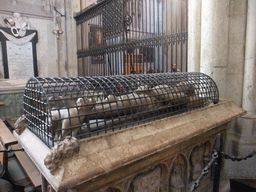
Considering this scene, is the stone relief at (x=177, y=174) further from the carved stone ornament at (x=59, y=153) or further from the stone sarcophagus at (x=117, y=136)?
the carved stone ornament at (x=59, y=153)

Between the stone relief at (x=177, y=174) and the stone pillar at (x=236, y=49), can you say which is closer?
the stone relief at (x=177, y=174)

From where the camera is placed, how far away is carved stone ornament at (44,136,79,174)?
82 centimetres

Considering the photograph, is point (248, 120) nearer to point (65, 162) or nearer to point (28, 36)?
point (65, 162)

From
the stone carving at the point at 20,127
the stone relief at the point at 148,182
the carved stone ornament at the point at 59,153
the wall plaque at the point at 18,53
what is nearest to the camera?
the carved stone ornament at the point at 59,153

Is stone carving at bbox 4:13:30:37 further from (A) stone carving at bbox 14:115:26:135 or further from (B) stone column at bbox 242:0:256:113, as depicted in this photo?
(B) stone column at bbox 242:0:256:113

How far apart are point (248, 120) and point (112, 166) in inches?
80.5

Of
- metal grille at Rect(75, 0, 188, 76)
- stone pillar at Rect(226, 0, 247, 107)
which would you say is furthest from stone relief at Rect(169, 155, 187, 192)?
metal grille at Rect(75, 0, 188, 76)

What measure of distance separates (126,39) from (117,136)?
13.1 feet

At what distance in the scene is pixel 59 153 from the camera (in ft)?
2.74

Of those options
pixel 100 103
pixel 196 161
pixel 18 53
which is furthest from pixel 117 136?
pixel 18 53

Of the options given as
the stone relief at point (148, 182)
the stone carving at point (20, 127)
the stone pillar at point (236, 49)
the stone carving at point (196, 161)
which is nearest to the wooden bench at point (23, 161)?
the stone carving at point (20, 127)

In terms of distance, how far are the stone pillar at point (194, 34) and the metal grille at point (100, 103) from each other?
74cm

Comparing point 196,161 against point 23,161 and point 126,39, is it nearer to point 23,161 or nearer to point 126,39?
point 23,161

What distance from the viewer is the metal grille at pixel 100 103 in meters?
1.05
